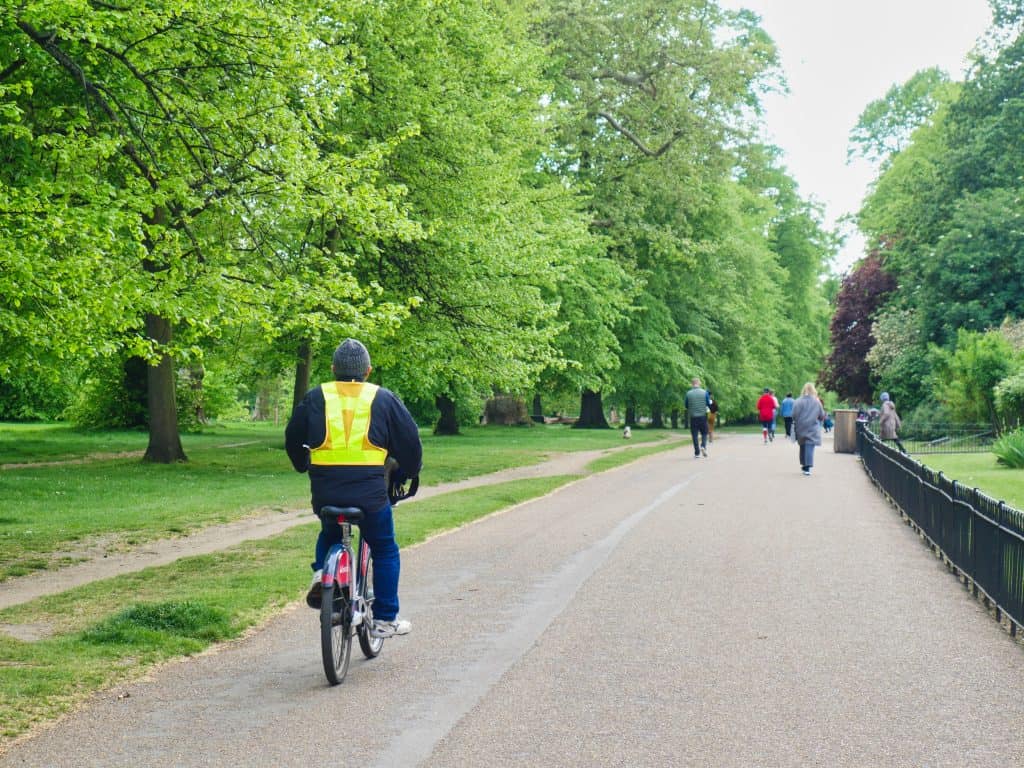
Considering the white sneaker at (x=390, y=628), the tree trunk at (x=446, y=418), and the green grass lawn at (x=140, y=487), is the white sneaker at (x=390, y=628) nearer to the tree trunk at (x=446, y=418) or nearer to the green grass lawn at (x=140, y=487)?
the green grass lawn at (x=140, y=487)

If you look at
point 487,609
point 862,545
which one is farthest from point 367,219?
point 487,609

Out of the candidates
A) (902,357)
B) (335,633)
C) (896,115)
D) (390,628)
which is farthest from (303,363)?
(896,115)

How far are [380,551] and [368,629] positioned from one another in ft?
1.53

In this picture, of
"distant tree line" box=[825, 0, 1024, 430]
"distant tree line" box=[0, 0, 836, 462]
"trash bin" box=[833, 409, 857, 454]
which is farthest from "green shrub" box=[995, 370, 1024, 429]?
"distant tree line" box=[0, 0, 836, 462]

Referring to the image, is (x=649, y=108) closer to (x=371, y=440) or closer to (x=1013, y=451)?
(x=1013, y=451)

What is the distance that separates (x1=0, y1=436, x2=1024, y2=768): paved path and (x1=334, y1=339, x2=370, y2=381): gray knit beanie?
1.73 metres

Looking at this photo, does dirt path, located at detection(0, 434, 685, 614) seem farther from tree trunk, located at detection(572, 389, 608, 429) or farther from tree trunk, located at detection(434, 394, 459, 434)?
tree trunk, located at detection(572, 389, 608, 429)

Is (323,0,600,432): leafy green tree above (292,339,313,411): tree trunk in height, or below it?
above

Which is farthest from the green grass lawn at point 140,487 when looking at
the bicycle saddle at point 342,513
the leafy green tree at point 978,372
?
the leafy green tree at point 978,372

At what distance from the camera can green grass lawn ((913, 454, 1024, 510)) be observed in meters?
19.1

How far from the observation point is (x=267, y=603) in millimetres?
9367

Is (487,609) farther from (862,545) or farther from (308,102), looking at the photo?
(308,102)

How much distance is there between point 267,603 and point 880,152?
68434 mm

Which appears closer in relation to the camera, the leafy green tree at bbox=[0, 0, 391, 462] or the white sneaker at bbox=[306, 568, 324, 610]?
the white sneaker at bbox=[306, 568, 324, 610]
